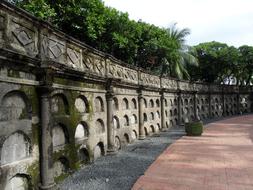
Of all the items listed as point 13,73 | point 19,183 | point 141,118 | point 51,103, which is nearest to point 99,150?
point 51,103

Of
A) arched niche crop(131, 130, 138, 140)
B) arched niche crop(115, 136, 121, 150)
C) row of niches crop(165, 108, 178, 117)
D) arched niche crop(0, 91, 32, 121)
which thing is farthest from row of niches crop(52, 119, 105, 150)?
row of niches crop(165, 108, 178, 117)

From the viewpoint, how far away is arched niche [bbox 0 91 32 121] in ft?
20.1

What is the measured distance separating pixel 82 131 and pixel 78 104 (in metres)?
0.93

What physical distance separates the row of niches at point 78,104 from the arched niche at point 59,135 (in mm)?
402

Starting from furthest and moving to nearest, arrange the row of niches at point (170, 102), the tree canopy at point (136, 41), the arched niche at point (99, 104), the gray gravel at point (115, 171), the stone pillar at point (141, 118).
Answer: the row of niches at point (170, 102)
the tree canopy at point (136, 41)
the stone pillar at point (141, 118)
the arched niche at point (99, 104)
the gray gravel at point (115, 171)

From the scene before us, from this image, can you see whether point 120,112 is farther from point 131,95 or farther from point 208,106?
point 208,106

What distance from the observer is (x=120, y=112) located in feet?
44.9

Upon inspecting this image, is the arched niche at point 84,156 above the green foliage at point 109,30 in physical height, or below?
below

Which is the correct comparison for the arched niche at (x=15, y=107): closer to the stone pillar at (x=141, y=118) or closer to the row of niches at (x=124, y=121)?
the row of niches at (x=124, y=121)

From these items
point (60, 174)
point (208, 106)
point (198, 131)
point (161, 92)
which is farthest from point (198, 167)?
point (208, 106)

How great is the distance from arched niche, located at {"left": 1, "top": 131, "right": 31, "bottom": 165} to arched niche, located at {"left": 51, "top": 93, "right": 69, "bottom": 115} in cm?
145

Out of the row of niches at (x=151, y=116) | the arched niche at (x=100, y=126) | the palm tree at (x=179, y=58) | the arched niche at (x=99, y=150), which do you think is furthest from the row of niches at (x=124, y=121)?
the palm tree at (x=179, y=58)

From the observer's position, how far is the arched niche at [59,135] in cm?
804

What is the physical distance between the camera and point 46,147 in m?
7.17
